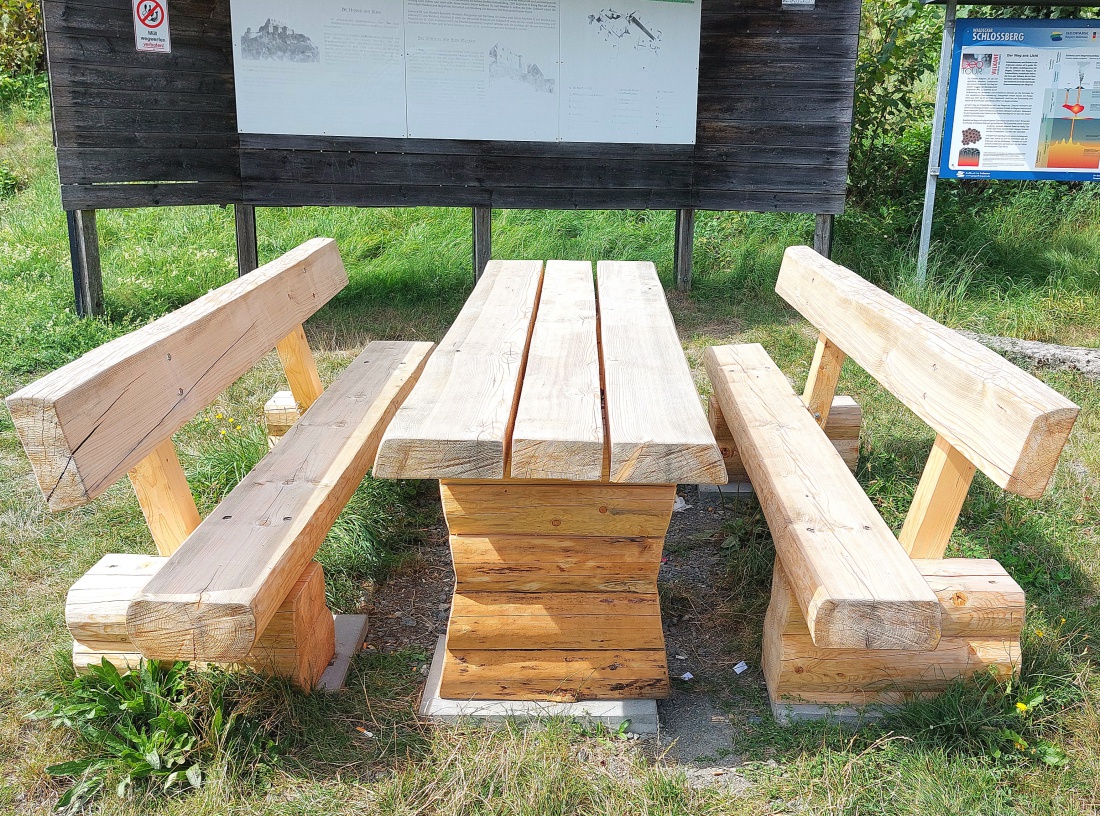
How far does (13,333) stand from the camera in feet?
19.4

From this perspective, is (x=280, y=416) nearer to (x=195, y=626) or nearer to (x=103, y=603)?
(x=103, y=603)

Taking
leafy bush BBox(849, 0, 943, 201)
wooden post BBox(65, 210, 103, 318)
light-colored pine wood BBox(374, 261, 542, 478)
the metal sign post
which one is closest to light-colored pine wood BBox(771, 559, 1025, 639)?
light-colored pine wood BBox(374, 261, 542, 478)

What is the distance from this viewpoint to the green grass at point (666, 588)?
2367mm

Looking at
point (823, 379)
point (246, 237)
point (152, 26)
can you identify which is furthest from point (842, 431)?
point (152, 26)

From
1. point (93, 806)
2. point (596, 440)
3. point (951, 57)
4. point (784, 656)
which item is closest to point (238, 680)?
point (93, 806)

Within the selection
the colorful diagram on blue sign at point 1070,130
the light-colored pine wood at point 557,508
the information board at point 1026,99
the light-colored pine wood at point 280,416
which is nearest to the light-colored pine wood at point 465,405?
the light-colored pine wood at point 557,508

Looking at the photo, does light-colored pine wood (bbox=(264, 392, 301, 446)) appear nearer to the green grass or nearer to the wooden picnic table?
the green grass

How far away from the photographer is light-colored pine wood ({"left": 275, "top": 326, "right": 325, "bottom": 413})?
13.5 ft

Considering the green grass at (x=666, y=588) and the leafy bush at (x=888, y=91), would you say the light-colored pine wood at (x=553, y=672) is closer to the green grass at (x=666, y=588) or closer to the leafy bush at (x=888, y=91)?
the green grass at (x=666, y=588)

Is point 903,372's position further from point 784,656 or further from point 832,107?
point 832,107

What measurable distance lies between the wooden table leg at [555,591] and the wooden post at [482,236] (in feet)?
15.1

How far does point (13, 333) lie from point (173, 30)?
227 cm

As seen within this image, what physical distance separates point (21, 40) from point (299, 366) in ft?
35.8

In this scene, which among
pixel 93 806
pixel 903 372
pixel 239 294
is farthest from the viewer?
pixel 239 294
